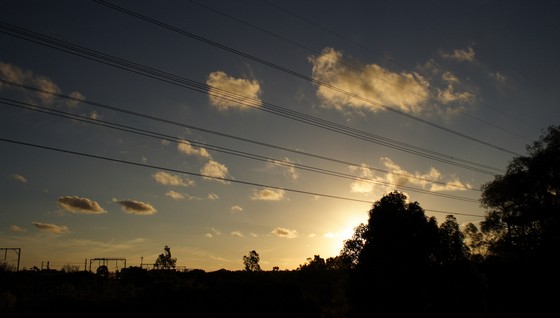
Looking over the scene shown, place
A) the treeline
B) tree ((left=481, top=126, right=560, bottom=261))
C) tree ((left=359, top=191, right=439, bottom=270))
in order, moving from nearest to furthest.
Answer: the treeline → tree ((left=359, top=191, right=439, bottom=270)) → tree ((left=481, top=126, right=560, bottom=261))

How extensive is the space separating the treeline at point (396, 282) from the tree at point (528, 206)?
13 centimetres

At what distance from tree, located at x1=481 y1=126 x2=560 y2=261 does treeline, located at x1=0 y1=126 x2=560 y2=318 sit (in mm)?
127

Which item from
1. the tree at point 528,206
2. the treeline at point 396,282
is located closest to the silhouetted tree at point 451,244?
the treeline at point 396,282

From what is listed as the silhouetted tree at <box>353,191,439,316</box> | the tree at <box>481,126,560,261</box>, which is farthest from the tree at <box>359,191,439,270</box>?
the tree at <box>481,126,560,261</box>

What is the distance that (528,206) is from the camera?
186 ft

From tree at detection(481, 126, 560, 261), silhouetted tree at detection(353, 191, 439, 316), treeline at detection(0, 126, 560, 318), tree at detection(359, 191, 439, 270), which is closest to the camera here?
treeline at detection(0, 126, 560, 318)

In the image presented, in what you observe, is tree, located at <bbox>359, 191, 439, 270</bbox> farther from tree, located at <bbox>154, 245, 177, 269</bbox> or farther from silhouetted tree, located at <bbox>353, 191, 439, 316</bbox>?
tree, located at <bbox>154, 245, 177, 269</bbox>

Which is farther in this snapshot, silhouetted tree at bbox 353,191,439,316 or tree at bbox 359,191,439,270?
tree at bbox 359,191,439,270

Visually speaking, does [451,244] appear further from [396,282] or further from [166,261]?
[166,261]

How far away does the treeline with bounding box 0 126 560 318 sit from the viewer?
902 inches

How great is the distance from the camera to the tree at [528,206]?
178 feet

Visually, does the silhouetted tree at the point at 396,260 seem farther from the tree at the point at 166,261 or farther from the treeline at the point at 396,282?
the tree at the point at 166,261

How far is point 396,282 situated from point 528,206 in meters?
36.2

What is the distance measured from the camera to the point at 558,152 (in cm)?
5597
